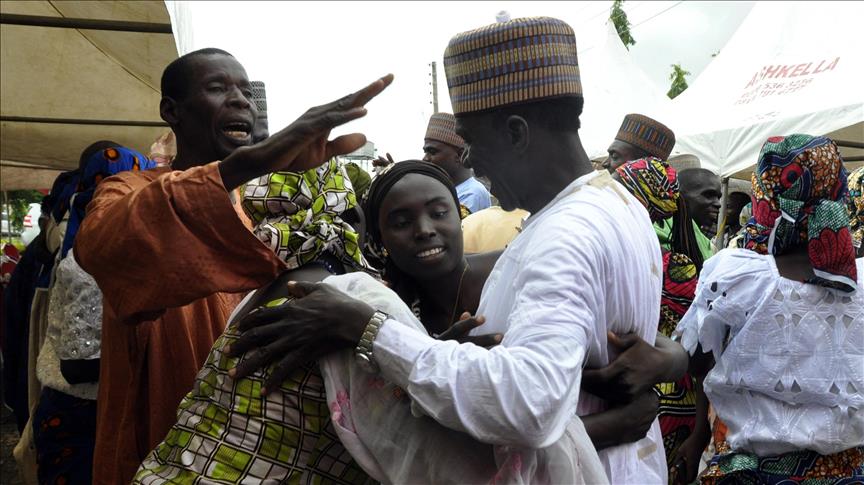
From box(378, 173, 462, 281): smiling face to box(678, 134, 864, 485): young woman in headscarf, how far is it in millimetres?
1287

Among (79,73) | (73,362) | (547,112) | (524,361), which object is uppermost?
(79,73)

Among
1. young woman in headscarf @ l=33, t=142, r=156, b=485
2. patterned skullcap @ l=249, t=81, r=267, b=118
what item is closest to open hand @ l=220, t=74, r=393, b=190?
young woman in headscarf @ l=33, t=142, r=156, b=485

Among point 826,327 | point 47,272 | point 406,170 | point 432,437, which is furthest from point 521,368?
point 47,272

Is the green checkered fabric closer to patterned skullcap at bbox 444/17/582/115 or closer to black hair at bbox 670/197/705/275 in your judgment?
patterned skullcap at bbox 444/17/582/115

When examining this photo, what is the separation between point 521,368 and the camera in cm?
131

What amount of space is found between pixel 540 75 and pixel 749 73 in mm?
9704

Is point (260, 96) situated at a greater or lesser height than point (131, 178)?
greater

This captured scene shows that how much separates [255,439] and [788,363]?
2.21m

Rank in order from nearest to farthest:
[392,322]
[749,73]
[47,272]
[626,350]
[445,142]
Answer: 1. [392,322]
2. [626,350]
3. [47,272]
4. [445,142]
5. [749,73]

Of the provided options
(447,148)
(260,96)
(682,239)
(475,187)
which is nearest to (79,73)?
(260,96)

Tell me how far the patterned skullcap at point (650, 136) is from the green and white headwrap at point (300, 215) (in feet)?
12.0

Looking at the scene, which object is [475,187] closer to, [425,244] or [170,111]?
[425,244]

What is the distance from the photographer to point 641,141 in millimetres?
5176

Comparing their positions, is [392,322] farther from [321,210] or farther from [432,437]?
[321,210]
